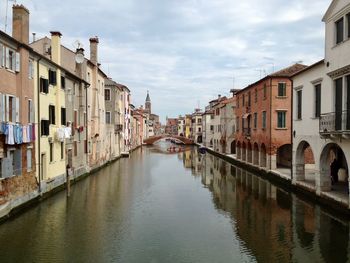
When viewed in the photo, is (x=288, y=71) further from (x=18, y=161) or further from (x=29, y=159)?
(x=18, y=161)

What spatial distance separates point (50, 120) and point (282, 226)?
17334 millimetres

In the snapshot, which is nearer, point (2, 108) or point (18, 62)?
point (2, 108)

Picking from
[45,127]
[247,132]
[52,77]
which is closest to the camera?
[45,127]

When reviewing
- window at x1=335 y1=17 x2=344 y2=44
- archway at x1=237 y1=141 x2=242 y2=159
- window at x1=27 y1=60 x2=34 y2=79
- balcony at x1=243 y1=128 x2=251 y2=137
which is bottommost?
archway at x1=237 y1=141 x2=242 y2=159

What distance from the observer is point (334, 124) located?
19.0 metres

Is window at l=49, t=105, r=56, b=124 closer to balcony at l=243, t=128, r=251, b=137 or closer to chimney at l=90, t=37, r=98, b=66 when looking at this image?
chimney at l=90, t=37, r=98, b=66

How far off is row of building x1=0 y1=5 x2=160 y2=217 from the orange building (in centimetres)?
1825

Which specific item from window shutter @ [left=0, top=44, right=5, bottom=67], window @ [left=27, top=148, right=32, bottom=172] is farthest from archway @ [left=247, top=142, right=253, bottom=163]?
window shutter @ [left=0, top=44, right=5, bottom=67]

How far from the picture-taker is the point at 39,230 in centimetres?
1622

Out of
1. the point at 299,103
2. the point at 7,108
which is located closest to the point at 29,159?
the point at 7,108

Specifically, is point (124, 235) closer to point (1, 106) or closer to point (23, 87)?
point (1, 106)

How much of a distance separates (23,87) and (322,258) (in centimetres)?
1713

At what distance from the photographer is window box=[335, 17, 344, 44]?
61.9 ft

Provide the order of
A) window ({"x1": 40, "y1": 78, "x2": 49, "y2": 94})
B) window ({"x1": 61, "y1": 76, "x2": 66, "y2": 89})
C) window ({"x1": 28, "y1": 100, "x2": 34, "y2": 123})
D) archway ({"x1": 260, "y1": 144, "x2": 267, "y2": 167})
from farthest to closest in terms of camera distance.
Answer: archway ({"x1": 260, "y1": 144, "x2": 267, "y2": 167}) < window ({"x1": 61, "y1": 76, "x2": 66, "y2": 89}) < window ({"x1": 40, "y1": 78, "x2": 49, "y2": 94}) < window ({"x1": 28, "y1": 100, "x2": 34, "y2": 123})
